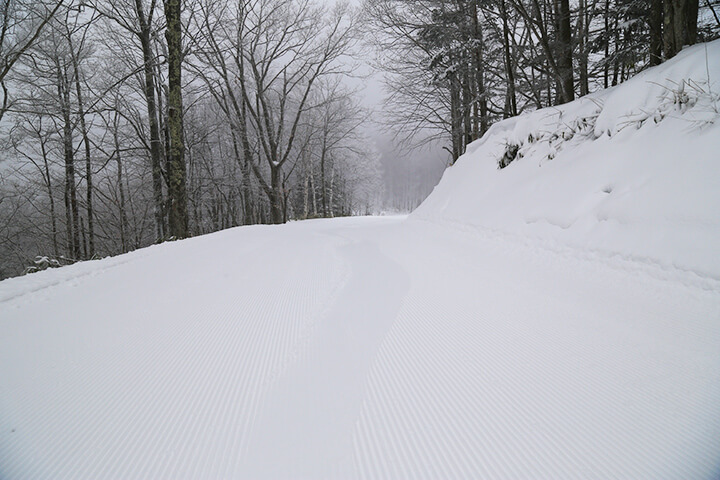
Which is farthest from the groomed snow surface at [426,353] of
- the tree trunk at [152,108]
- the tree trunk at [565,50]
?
the tree trunk at [152,108]

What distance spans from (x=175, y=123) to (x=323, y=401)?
24.6ft

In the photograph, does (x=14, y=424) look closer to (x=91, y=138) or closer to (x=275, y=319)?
(x=275, y=319)

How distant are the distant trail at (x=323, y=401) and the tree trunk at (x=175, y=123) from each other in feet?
20.5

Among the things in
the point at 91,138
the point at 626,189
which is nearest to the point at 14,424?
the point at 626,189

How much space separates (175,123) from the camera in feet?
20.9

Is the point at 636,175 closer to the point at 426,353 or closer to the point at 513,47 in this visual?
the point at 426,353

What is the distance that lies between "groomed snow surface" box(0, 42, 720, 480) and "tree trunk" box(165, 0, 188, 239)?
12.8 feet

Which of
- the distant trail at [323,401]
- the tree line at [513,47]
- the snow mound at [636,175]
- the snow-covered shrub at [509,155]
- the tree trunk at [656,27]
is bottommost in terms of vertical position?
the distant trail at [323,401]

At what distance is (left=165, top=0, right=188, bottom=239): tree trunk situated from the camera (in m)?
6.32

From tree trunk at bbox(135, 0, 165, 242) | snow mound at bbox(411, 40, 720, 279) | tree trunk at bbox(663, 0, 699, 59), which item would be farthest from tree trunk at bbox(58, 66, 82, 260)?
tree trunk at bbox(663, 0, 699, 59)

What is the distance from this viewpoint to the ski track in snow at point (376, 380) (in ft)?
2.79

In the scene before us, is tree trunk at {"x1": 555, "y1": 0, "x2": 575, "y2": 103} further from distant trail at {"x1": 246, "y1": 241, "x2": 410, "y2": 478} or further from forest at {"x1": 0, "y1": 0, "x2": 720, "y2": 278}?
distant trail at {"x1": 246, "y1": 241, "x2": 410, "y2": 478}

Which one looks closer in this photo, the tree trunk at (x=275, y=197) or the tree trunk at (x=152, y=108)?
the tree trunk at (x=152, y=108)

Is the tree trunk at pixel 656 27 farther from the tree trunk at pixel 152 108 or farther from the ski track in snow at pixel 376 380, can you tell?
the tree trunk at pixel 152 108
